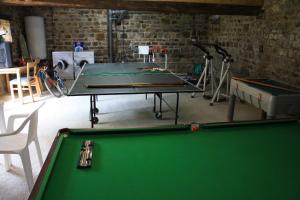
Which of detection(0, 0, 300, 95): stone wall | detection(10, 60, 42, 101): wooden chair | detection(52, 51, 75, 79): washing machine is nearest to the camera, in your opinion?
detection(10, 60, 42, 101): wooden chair

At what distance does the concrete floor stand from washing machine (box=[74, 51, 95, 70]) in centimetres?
197

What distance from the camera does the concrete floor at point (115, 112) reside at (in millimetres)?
4062

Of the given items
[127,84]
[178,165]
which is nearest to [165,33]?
[127,84]

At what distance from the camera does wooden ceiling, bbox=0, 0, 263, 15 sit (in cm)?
512

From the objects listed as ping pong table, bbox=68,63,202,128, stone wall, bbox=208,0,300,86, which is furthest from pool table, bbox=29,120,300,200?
stone wall, bbox=208,0,300,86

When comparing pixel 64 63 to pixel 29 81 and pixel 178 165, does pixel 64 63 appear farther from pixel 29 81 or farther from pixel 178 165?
pixel 178 165

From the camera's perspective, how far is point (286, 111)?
9.95 ft

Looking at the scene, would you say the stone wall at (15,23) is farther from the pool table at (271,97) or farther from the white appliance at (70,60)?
the pool table at (271,97)

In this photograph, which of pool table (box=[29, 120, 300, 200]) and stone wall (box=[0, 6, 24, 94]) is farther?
stone wall (box=[0, 6, 24, 94])

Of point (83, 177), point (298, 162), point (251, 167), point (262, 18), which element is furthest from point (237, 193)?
point (262, 18)

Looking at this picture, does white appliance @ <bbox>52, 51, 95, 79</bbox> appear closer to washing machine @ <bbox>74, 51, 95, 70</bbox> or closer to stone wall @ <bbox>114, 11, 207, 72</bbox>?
washing machine @ <bbox>74, 51, 95, 70</bbox>

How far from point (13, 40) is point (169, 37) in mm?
4522

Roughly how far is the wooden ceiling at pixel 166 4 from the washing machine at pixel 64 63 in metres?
2.49

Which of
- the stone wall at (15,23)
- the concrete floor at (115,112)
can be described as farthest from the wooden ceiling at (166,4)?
the concrete floor at (115,112)
